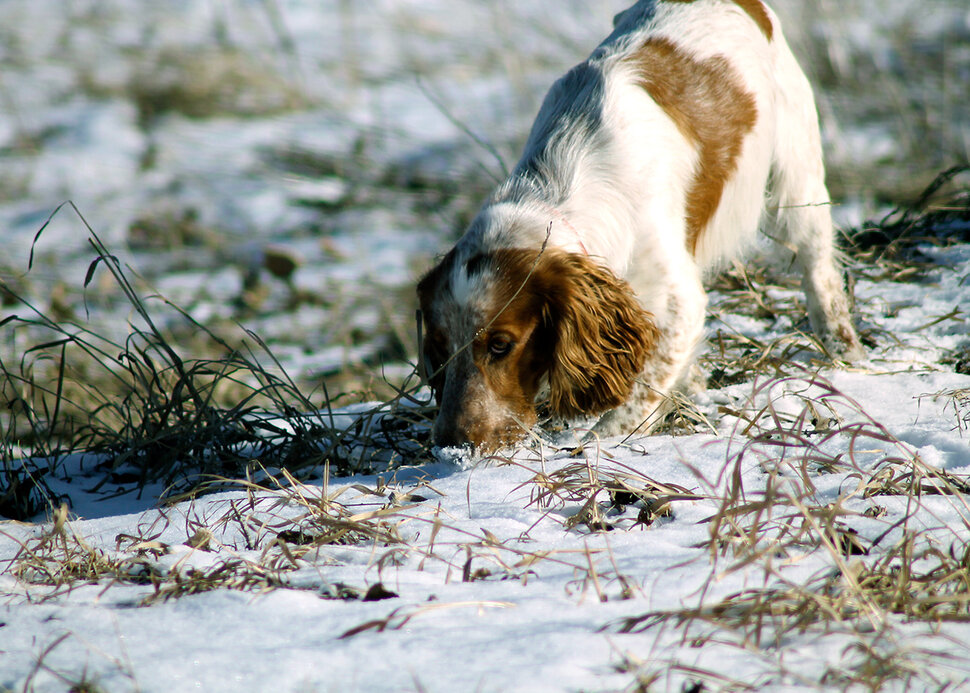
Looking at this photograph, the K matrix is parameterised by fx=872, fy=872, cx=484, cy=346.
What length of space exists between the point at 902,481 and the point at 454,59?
835cm

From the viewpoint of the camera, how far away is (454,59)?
31.0 feet

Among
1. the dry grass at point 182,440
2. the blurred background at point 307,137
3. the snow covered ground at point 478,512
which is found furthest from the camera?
the blurred background at point 307,137

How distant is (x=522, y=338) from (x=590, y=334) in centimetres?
21

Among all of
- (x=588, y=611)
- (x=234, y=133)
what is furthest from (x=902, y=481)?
(x=234, y=133)

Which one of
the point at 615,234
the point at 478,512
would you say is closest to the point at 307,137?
the point at 615,234

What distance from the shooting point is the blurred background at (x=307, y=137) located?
6195 millimetres

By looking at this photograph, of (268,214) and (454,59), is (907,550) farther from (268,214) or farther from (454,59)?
(454,59)

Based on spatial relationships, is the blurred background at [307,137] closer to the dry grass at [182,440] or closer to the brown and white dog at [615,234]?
the dry grass at [182,440]

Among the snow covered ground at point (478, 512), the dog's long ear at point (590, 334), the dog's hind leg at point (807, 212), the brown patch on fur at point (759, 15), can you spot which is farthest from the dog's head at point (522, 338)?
the brown patch on fur at point (759, 15)

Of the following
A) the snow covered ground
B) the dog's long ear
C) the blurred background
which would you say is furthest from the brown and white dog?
the blurred background

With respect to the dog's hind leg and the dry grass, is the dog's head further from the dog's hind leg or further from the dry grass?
the dog's hind leg

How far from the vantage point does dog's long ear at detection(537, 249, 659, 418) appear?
271 cm

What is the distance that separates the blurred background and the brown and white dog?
2.14m

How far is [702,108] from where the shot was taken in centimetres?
326
